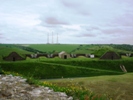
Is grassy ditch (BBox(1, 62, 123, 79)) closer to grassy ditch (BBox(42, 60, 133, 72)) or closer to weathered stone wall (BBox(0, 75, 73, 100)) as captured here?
grassy ditch (BBox(42, 60, 133, 72))

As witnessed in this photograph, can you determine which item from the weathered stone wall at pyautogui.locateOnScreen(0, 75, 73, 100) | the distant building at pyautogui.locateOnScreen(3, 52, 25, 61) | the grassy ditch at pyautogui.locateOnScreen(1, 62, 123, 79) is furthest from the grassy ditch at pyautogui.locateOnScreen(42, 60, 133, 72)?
the weathered stone wall at pyautogui.locateOnScreen(0, 75, 73, 100)

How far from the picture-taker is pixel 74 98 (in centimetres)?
1002

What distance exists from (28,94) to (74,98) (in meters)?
2.16

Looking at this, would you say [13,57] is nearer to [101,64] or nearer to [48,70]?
[48,70]

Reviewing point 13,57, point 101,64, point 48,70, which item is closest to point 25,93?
point 48,70

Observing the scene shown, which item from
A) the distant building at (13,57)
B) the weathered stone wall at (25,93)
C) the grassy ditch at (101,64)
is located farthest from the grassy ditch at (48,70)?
the weathered stone wall at (25,93)

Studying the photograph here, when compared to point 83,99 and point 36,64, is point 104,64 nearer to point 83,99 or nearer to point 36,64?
point 36,64

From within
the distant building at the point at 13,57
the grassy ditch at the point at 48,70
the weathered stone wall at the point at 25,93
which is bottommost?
the grassy ditch at the point at 48,70

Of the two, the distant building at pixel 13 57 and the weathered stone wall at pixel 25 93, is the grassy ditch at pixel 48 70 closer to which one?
the distant building at pixel 13 57

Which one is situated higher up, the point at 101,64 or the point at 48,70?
the point at 101,64

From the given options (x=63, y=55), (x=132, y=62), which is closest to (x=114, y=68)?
(x=132, y=62)

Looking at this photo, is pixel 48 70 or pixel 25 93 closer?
pixel 25 93

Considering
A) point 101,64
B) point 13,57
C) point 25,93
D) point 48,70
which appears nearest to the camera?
point 25,93

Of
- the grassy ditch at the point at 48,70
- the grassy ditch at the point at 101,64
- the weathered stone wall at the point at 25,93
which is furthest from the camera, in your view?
the grassy ditch at the point at 101,64
